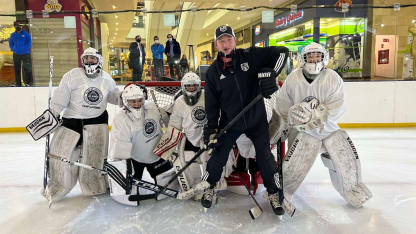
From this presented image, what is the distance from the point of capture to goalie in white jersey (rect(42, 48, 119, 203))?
2.19 m

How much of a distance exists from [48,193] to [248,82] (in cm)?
169

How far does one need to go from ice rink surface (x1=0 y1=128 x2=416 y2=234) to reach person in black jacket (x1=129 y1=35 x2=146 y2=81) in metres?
2.68

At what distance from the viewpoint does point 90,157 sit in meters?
2.28

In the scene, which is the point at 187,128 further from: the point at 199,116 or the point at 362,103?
the point at 362,103

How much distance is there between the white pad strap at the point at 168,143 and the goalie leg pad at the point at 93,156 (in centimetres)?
50

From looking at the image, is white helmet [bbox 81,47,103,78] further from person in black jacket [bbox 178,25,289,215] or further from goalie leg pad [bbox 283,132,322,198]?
goalie leg pad [bbox 283,132,322,198]

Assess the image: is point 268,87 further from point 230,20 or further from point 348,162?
point 230,20

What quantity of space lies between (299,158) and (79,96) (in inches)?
68.1

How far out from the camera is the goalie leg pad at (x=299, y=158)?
1966 mm

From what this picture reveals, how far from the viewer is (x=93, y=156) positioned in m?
2.28

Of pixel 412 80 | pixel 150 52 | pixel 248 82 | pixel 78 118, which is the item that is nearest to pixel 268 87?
pixel 248 82

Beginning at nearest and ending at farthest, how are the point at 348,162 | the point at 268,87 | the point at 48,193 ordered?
the point at 268,87 < the point at 348,162 < the point at 48,193

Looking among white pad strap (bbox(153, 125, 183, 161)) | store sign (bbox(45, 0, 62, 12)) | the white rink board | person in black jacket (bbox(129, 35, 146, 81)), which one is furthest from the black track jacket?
store sign (bbox(45, 0, 62, 12))

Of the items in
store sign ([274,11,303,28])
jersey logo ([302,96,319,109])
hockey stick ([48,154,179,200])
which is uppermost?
store sign ([274,11,303,28])
